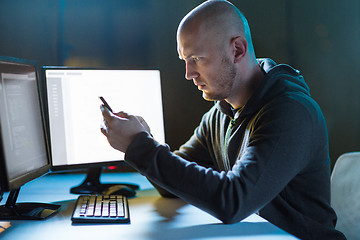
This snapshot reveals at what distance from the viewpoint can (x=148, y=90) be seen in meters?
1.38

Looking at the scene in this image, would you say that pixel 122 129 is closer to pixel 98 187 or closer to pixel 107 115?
pixel 107 115

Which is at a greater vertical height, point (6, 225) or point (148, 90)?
point (148, 90)

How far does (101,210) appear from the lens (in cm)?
99

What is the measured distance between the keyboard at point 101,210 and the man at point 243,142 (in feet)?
0.51

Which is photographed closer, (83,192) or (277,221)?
(277,221)

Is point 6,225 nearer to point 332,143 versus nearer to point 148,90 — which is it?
point 148,90

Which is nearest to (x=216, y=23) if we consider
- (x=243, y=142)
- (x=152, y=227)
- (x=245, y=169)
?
(x=243, y=142)

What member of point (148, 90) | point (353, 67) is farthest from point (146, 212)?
point (353, 67)

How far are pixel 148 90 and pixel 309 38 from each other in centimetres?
90

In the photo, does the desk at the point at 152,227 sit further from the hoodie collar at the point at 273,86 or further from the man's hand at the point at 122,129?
the hoodie collar at the point at 273,86

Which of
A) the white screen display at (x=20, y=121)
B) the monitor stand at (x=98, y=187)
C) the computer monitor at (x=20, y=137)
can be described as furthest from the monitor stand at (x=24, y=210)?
the monitor stand at (x=98, y=187)

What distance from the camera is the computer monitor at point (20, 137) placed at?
2.80ft

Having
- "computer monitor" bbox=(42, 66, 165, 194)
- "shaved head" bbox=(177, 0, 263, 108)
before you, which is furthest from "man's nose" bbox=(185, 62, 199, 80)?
"computer monitor" bbox=(42, 66, 165, 194)

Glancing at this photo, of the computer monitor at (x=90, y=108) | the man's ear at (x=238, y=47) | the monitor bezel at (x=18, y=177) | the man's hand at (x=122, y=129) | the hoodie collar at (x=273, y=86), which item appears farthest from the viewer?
the computer monitor at (x=90, y=108)
